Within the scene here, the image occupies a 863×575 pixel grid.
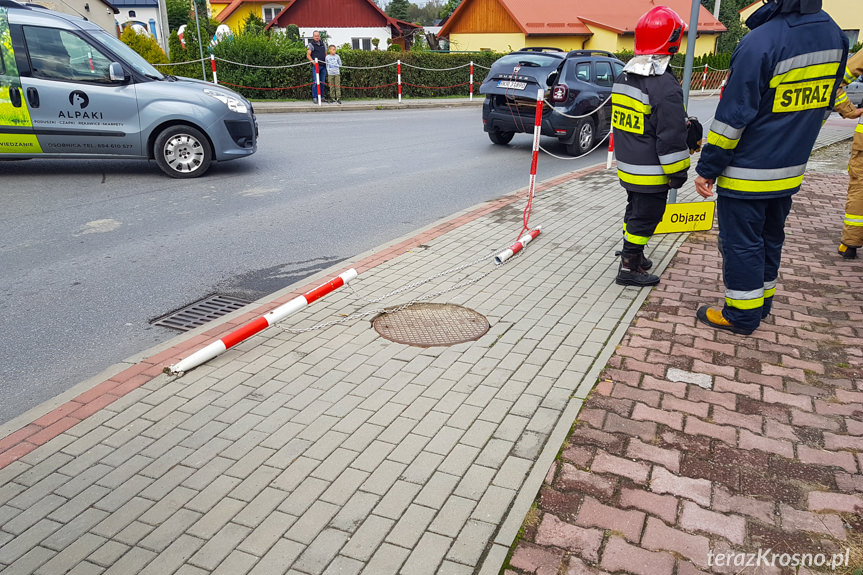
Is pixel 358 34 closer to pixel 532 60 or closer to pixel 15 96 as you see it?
pixel 532 60

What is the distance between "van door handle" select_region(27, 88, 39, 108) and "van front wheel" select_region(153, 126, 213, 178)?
158 cm

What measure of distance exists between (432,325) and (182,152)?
21.6 feet

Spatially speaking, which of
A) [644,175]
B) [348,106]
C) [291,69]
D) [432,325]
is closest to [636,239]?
[644,175]

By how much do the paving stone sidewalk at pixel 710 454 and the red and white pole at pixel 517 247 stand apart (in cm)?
158

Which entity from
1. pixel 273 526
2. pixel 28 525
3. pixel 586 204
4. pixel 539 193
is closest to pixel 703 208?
pixel 586 204

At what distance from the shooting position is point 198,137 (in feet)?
32.4

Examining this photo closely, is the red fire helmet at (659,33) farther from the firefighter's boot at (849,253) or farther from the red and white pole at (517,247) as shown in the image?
the firefighter's boot at (849,253)

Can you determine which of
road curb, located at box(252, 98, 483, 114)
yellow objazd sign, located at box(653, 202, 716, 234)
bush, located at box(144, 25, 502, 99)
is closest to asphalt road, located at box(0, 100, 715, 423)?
A: yellow objazd sign, located at box(653, 202, 716, 234)

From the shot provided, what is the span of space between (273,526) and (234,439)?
30.7 inches

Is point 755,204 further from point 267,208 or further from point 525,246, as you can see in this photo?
point 267,208

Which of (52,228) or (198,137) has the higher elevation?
(198,137)

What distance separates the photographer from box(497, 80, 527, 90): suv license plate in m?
12.8

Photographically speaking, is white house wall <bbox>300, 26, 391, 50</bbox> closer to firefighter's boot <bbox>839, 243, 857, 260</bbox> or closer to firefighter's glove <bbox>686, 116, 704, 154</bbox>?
firefighter's boot <bbox>839, 243, 857, 260</bbox>

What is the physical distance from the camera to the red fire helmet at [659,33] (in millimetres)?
4977
